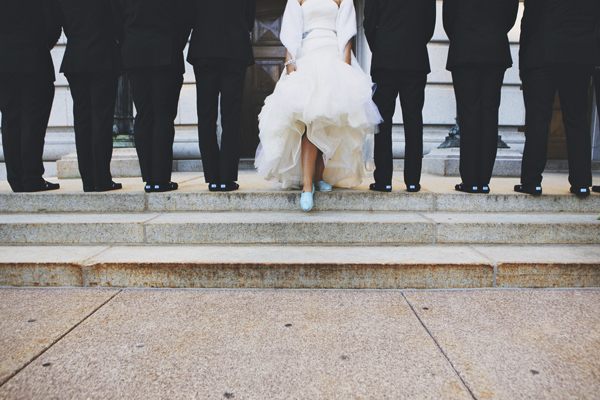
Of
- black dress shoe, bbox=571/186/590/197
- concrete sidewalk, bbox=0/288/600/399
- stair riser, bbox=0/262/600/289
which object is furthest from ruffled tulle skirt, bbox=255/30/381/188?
black dress shoe, bbox=571/186/590/197

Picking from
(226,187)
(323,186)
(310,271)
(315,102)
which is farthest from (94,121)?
(310,271)

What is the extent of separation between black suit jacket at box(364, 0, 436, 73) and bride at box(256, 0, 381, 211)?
0.28 metres

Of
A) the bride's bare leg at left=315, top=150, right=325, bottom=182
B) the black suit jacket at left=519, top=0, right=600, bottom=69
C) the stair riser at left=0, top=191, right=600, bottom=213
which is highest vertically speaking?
the black suit jacket at left=519, top=0, right=600, bottom=69

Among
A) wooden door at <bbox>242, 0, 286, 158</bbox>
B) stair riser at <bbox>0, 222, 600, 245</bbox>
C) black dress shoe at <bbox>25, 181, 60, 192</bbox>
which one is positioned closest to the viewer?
stair riser at <bbox>0, 222, 600, 245</bbox>

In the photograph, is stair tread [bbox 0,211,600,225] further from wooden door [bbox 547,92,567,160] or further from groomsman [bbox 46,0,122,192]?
wooden door [bbox 547,92,567,160]

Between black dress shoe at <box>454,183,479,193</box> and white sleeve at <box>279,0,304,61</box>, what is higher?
white sleeve at <box>279,0,304,61</box>

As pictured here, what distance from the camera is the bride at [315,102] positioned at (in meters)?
3.54

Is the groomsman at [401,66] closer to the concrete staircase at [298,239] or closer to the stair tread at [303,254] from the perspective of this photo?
the concrete staircase at [298,239]

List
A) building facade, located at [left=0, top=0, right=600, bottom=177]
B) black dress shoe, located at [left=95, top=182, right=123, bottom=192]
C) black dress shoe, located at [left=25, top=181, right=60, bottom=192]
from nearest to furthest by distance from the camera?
black dress shoe, located at [left=95, top=182, right=123, bottom=192]
black dress shoe, located at [left=25, top=181, right=60, bottom=192]
building facade, located at [left=0, top=0, right=600, bottom=177]

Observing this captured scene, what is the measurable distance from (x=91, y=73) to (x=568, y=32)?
4.61 metres

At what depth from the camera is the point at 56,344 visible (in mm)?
2109

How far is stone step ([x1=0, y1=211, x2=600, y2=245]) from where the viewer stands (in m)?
3.40

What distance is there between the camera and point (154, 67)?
3.86 meters

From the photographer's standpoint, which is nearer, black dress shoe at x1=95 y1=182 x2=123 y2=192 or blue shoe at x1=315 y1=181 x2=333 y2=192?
blue shoe at x1=315 y1=181 x2=333 y2=192
